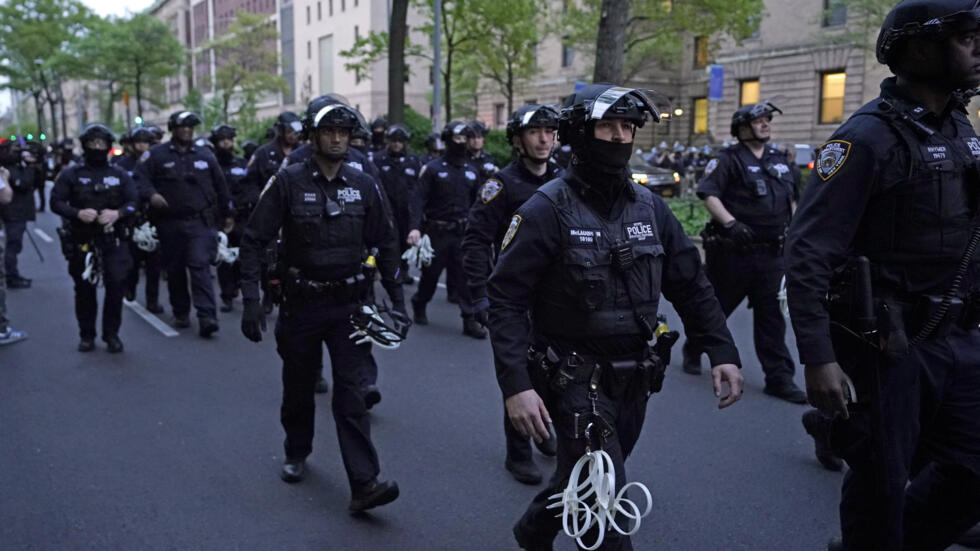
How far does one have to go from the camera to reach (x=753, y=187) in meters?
6.70

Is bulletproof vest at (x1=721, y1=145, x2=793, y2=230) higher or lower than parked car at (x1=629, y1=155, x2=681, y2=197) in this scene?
higher

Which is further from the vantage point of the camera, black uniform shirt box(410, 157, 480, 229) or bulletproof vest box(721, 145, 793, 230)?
black uniform shirt box(410, 157, 480, 229)

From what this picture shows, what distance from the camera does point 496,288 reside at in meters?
3.33

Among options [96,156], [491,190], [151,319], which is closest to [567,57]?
[151,319]

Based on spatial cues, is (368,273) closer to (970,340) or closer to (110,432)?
(110,432)

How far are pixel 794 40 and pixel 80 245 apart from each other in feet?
103

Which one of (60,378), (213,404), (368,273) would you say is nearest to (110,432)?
(213,404)

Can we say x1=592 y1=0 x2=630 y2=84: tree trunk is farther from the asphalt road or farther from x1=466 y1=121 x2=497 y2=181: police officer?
the asphalt road

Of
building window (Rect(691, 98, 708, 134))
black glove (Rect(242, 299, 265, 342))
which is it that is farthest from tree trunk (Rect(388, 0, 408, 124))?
building window (Rect(691, 98, 708, 134))

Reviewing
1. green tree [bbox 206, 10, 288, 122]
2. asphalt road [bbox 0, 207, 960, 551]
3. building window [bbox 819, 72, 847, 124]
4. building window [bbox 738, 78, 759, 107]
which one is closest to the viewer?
asphalt road [bbox 0, 207, 960, 551]

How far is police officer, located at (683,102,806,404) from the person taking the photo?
A: 6.68 meters

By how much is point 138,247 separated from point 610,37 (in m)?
7.94

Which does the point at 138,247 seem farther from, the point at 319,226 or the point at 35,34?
the point at 35,34

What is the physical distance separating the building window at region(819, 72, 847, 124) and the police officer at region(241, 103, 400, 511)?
31368mm
